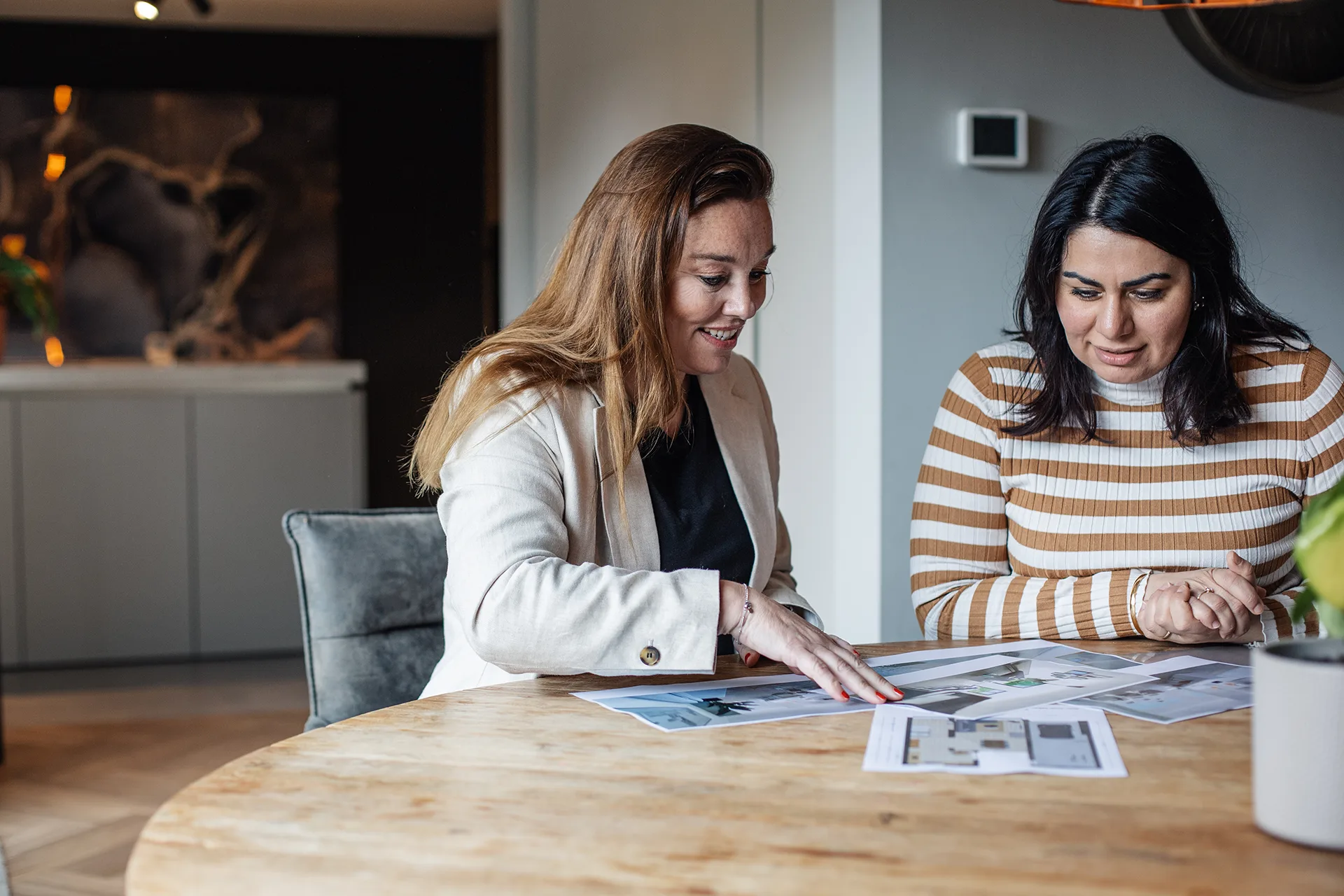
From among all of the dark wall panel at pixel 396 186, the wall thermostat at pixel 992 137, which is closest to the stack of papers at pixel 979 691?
the wall thermostat at pixel 992 137

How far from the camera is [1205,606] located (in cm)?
144

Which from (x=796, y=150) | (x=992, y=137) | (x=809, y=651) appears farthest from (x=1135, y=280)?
(x=796, y=150)

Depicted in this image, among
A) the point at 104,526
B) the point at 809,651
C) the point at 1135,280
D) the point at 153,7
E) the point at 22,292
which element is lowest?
the point at 104,526

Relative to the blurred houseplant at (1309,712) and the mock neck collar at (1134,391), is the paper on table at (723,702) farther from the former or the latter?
the mock neck collar at (1134,391)

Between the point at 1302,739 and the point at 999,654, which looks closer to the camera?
the point at 1302,739

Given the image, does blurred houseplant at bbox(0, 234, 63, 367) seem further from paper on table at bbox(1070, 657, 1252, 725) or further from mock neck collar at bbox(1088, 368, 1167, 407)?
paper on table at bbox(1070, 657, 1252, 725)

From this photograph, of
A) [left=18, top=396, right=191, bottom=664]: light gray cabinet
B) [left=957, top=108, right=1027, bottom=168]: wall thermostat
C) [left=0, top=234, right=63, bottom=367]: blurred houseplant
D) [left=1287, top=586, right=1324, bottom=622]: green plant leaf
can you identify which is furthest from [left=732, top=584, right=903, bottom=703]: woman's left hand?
[left=0, top=234, right=63, bottom=367]: blurred houseplant

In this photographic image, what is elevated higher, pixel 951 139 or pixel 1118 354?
pixel 951 139

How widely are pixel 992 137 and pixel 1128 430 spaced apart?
1.05 metres

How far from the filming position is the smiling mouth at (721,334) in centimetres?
155

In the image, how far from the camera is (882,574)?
261cm

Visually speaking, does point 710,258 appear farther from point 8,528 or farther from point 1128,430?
point 8,528

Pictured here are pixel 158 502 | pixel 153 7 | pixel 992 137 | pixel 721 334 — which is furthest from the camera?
pixel 158 502

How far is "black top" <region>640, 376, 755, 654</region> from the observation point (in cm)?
161
